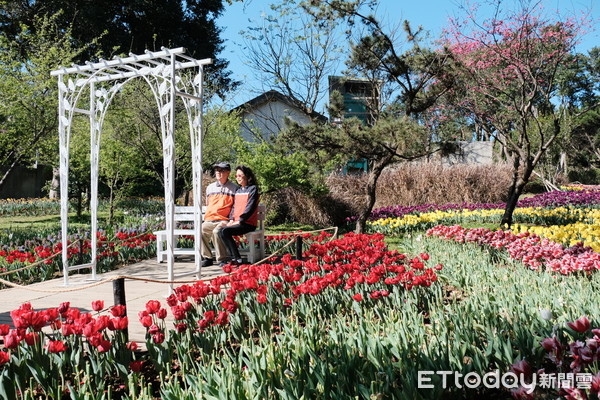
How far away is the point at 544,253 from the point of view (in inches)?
187

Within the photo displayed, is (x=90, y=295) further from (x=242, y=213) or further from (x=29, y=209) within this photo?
(x=29, y=209)

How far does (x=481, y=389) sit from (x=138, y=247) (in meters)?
6.28

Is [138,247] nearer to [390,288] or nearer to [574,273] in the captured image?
[390,288]

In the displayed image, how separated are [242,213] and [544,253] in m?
3.77

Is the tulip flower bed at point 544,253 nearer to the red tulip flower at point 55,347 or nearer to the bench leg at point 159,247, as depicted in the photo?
the red tulip flower at point 55,347

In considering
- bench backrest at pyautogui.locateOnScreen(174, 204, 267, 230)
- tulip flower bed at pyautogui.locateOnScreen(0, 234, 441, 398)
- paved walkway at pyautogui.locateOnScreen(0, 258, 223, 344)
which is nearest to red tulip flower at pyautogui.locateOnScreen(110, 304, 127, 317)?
tulip flower bed at pyautogui.locateOnScreen(0, 234, 441, 398)

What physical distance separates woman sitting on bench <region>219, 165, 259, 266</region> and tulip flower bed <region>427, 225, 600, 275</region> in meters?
2.97

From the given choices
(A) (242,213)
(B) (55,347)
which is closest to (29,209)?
(A) (242,213)

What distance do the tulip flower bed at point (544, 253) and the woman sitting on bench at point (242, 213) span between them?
2969 millimetres

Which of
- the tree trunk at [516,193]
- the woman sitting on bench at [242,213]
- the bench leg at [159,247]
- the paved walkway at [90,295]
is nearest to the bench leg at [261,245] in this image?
the woman sitting on bench at [242,213]

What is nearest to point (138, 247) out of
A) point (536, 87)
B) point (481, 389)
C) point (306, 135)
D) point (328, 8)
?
point (306, 135)

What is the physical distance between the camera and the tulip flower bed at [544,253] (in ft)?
13.9

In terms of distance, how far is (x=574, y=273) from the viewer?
177 inches

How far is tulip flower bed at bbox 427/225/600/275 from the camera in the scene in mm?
4234
